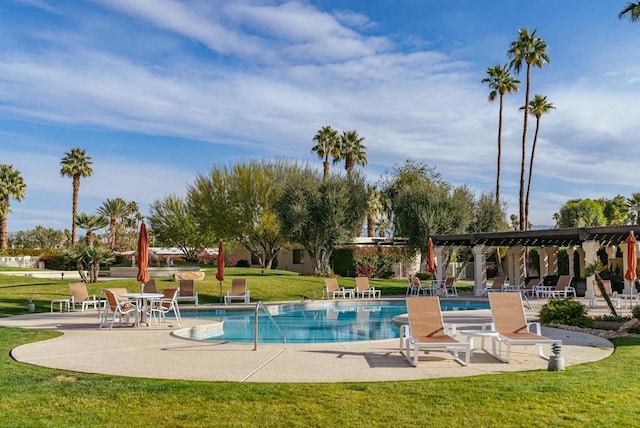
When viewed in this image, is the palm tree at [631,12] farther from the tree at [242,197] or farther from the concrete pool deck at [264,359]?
the tree at [242,197]

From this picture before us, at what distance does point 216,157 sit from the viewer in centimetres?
4144

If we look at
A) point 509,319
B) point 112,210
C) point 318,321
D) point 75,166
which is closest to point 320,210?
point 318,321

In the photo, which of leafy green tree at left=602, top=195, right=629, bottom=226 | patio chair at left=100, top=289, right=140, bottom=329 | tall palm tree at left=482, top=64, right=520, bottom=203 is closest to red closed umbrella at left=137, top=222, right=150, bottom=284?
patio chair at left=100, top=289, right=140, bottom=329

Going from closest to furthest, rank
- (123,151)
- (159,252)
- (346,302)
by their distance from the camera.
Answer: (346,302) → (123,151) → (159,252)

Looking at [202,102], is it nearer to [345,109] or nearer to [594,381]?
[345,109]

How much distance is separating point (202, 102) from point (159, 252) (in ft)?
138

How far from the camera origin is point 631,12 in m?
20.0

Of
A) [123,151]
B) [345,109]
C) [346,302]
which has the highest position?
[345,109]

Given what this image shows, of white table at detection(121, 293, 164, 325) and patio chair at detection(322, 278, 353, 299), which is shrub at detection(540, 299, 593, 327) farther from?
patio chair at detection(322, 278, 353, 299)

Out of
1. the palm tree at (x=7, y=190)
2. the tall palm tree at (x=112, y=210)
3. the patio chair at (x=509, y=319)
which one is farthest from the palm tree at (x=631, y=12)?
the tall palm tree at (x=112, y=210)

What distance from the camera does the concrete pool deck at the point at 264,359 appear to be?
7422mm

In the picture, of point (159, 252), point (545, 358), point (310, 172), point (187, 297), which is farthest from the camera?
point (159, 252)

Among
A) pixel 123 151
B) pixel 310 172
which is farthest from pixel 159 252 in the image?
pixel 123 151

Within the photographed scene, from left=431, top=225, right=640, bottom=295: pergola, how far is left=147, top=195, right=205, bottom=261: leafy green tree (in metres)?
27.4
